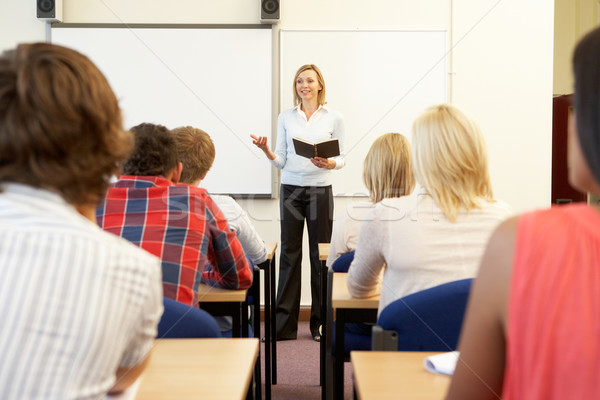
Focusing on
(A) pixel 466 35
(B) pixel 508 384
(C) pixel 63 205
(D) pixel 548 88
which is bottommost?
(B) pixel 508 384

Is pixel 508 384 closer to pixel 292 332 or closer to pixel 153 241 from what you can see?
pixel 153 241

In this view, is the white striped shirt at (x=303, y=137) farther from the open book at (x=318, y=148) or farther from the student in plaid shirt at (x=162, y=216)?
the student in plaid shirt at (x=162, y=216)

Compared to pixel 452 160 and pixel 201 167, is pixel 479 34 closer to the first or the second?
pixel 201 167

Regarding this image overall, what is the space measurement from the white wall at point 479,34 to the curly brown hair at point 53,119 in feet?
12.2

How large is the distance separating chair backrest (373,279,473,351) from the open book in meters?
2.08

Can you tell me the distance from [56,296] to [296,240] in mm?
3236

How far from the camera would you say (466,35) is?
4.44 metres

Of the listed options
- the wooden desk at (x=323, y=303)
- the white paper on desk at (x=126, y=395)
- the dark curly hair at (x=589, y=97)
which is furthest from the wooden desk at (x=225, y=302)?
the dark curly hair at (x=589, y=97)

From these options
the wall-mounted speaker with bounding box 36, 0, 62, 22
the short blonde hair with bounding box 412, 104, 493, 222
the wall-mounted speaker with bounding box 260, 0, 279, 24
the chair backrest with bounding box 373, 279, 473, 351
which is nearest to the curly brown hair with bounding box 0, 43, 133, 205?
the chair backrest with bounding box 373, 279, 473, 351

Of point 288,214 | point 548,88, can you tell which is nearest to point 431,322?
point 288,214

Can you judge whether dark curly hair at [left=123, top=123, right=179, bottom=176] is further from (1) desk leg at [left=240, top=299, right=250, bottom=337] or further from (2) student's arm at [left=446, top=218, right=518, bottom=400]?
(2) student's arm at [left=446, top=218, right=518, bottom=400]

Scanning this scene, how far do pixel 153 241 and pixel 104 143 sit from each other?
3.45 ft

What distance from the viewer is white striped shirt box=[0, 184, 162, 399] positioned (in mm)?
751

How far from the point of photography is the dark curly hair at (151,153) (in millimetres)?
1919
